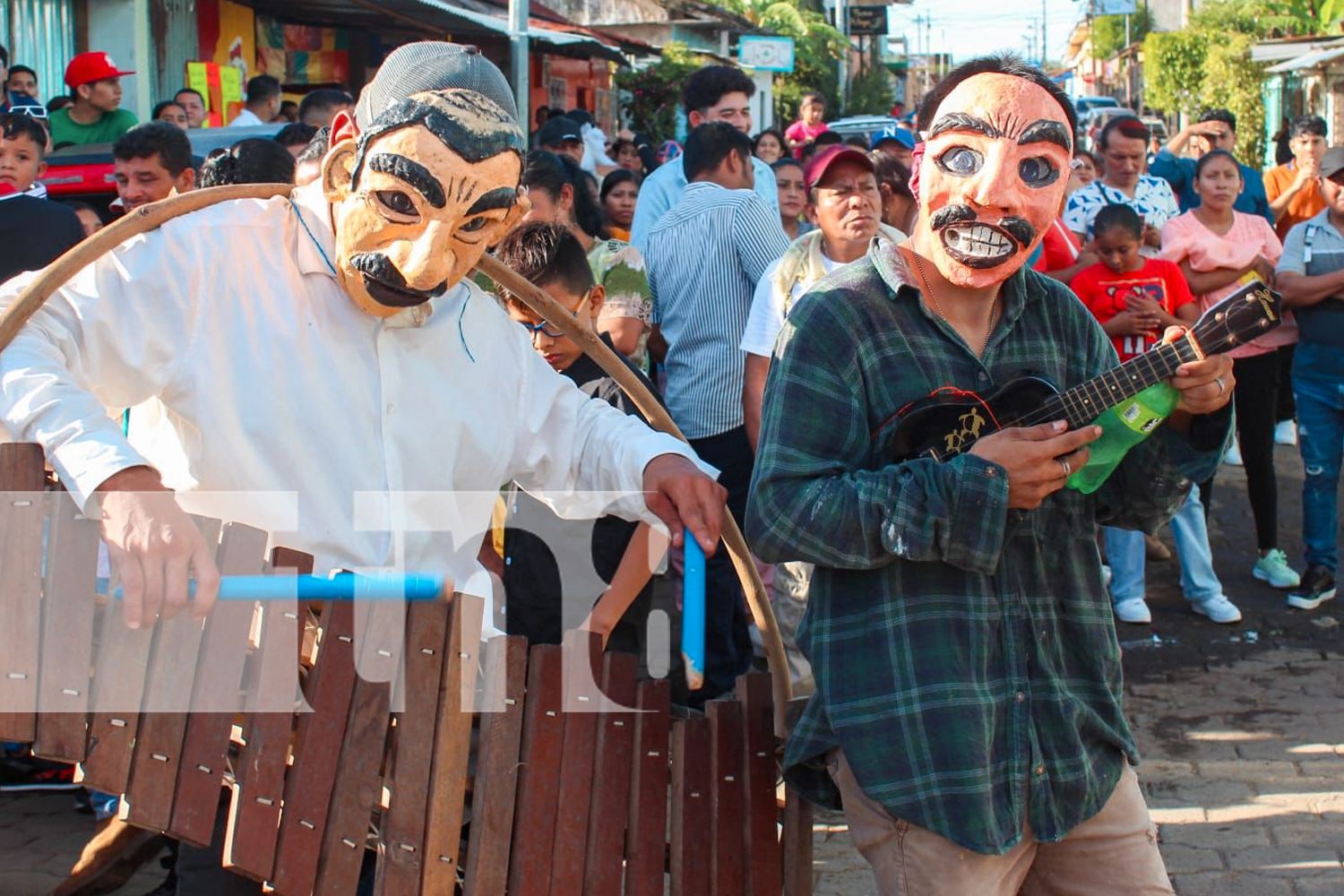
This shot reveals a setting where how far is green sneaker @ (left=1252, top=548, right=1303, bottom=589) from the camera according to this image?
24.4ft

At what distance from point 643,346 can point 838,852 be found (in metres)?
1.98

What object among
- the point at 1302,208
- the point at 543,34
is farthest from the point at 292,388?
the point at 543,34

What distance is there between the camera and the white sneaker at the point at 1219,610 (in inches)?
275

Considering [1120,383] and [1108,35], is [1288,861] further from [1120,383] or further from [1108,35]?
[1108,35]

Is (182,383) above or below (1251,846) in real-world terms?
above

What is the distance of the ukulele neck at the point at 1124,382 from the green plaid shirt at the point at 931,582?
0.48 feet

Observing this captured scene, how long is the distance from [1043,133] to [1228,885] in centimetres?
274

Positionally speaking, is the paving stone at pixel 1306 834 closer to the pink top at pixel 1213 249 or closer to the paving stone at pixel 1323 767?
the paving stone at pixel 1323 767

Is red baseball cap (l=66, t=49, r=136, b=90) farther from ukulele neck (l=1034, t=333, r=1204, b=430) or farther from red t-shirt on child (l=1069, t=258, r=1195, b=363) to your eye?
ukulele neck (l=1034, t=333, r=1204, b=430)

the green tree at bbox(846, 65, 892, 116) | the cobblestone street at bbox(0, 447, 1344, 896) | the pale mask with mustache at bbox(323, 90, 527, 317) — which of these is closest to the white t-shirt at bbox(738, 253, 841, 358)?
the cobblestone street at bbox(0, 447, 1344, 896)

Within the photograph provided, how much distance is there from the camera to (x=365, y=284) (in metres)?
2.78

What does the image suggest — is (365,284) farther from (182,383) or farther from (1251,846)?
(1251,846)

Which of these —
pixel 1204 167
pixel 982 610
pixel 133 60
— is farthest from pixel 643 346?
pixel 133 60

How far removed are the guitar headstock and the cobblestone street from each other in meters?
2.40
